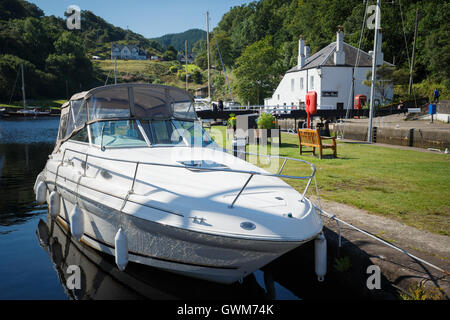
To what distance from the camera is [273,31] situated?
88000mm

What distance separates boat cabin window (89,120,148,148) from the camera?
593cm

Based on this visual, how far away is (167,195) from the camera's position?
13.7 ft

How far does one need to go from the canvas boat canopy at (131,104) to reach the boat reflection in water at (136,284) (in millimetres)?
2462

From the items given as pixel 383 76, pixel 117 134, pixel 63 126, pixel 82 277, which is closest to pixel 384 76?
pixel 383 76

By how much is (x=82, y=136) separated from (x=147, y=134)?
1.40 metres

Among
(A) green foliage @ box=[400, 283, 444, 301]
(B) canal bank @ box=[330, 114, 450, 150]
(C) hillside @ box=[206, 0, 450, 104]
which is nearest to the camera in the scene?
(A) green foliage @ box=[400, 283, 444, 301]

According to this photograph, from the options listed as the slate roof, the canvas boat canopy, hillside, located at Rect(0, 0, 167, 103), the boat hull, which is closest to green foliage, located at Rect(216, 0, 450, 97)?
the slate roof

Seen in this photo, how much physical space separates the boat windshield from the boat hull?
1524 millimetres

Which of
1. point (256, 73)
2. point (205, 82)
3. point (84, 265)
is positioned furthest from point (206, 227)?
point (205, 82)

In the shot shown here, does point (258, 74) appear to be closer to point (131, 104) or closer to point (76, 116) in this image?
point (76, 116)

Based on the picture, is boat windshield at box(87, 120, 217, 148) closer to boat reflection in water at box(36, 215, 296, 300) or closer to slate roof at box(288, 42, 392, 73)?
boat reflection in water at box(36, 215, 296, 300)

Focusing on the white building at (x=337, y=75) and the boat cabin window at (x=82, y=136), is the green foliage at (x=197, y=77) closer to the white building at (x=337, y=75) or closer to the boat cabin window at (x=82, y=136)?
the white building at (x=337, y=75)

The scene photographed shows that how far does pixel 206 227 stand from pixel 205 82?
4131 inches
